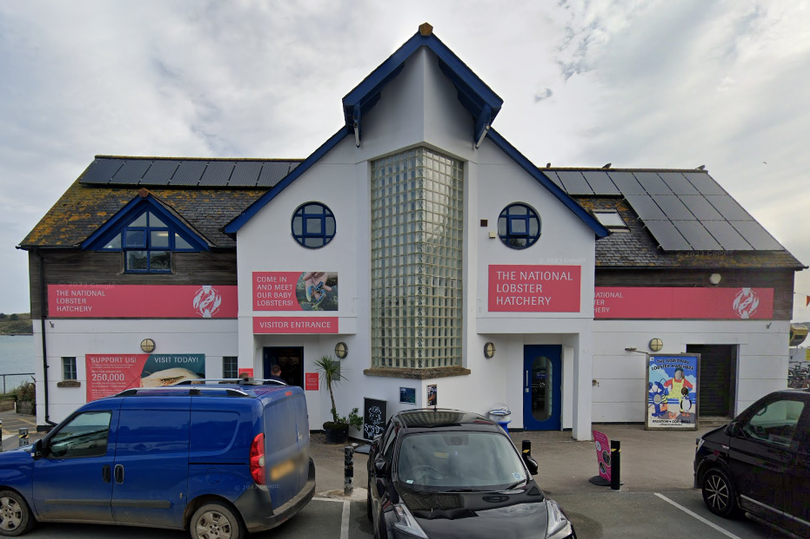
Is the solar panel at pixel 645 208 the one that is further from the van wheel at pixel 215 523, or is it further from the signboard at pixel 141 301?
the van wheel at pixel 215 523

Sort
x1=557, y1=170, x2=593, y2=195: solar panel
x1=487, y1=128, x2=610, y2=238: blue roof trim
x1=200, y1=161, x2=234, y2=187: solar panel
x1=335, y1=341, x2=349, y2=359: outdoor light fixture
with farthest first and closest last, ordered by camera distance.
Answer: x1=557, y1=170, x2=593, y2=195: solar panel
x1=200, y1=161, x2=234, y2=187: solar panel
x1=335, y1=341, x2=349, y2=359: outdoor light fixture
x1=487, y1=128, x2=610, y2=238: blue roof trim

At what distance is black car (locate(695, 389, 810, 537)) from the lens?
514 centimetres

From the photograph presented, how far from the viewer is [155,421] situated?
5.36 meters

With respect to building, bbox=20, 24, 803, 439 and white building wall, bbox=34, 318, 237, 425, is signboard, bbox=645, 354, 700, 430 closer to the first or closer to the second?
building, bbox=20, 24, 803, 439

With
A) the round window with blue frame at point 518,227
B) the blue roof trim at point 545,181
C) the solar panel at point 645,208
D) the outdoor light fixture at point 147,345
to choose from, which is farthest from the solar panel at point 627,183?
the outdoor light fixture at point 147,345

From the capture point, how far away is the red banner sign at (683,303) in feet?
40.2

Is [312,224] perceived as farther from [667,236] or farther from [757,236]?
[757,236]

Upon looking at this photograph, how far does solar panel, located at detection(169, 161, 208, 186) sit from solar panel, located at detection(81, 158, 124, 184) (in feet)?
6.55

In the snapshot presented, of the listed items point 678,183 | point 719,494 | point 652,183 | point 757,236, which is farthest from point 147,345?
point 678,183

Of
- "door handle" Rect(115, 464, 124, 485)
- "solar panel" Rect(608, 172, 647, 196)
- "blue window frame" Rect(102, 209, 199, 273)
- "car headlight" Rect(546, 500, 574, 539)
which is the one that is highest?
"solar panel" Rect(608, 172, 647, 196)

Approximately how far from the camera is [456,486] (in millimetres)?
4582

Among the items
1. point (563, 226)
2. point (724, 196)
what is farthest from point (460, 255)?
point (724, 196)

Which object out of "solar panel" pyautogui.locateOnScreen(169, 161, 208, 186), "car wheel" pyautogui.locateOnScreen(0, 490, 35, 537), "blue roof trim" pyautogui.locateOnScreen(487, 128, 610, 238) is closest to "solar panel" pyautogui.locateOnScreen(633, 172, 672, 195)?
"blue roof trim" pyautogui.locateOnScreen(487, 128, 610, 238)

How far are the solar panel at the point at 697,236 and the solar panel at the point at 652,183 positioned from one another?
2053 mm
